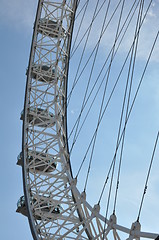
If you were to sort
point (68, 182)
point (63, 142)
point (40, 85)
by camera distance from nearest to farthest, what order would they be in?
point (68, 182) < point (63, 142) < point (40, 85)

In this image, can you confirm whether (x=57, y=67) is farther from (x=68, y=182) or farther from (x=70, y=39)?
(x=68, y=182)

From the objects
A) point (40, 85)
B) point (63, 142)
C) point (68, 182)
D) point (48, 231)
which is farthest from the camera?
point (40, 85)

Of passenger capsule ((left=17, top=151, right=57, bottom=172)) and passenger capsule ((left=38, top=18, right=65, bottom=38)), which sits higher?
passenger capsule ((left=38, top=18, right=65, bottom=38))

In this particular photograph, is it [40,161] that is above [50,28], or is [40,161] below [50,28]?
below

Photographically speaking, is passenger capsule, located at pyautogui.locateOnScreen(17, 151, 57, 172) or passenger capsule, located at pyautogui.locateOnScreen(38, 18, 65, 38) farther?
passenger capsule, located at pyautogui.locateOnScreen(38, 18, 65, 38)

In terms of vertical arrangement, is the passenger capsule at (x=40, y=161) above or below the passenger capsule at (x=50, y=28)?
below

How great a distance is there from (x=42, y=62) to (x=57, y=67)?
4.39 ft

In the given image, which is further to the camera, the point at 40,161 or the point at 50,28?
the point at 50,28

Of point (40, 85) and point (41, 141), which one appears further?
point (40, 85)

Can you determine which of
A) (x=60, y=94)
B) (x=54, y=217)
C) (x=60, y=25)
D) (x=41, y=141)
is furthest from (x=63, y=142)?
(x=60, y=25)

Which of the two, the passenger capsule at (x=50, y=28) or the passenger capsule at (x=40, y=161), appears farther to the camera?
the passenger capsule at (x=50, y=28)

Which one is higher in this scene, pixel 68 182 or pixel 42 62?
pixel 42 62

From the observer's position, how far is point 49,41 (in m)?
34.0

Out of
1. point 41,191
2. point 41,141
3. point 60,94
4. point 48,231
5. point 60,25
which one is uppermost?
point 60,25
